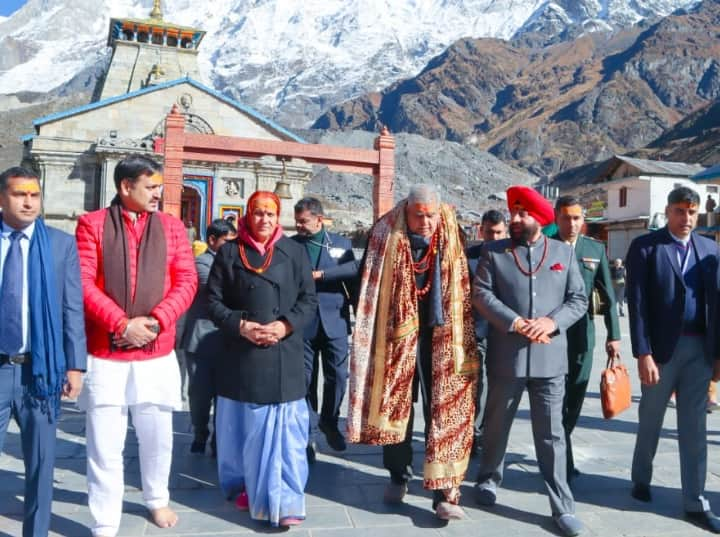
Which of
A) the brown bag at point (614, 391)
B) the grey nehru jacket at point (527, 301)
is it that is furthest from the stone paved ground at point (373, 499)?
the grey nehru jacket at point (527, 301)

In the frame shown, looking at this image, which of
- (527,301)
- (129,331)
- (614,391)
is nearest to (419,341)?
(527,301)

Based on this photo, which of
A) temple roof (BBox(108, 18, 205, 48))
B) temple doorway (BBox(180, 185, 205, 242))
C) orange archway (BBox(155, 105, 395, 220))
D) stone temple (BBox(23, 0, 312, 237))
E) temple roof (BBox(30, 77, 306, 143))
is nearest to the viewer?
orange archway (BBox(155, 105, 395, 220))

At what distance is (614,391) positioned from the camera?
3828 millimetres

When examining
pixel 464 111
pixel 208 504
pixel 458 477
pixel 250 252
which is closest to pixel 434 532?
pixel 458 477

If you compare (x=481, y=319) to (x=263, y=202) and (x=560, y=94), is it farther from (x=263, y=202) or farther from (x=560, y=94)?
(x=560, y=94)

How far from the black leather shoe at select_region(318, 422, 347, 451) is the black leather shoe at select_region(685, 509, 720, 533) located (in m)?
2.31

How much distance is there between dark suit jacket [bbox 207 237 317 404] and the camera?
356 centimetres

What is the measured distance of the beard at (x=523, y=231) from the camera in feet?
12.1

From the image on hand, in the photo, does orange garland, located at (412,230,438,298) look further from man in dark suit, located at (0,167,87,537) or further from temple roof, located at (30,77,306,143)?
temple roof, located at (30,77,306,143)

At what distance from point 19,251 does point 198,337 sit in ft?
5.83

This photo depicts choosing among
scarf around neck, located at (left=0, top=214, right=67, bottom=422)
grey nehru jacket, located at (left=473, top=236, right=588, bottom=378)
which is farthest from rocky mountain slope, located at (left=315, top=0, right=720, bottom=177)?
scarf around neck, located at (left=0, top=214, right=67, bottom=422)

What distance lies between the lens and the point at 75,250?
318 cm

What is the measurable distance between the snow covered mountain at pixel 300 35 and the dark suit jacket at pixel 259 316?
443ft

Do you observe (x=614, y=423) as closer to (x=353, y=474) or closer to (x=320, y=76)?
(x=353, y=474)
